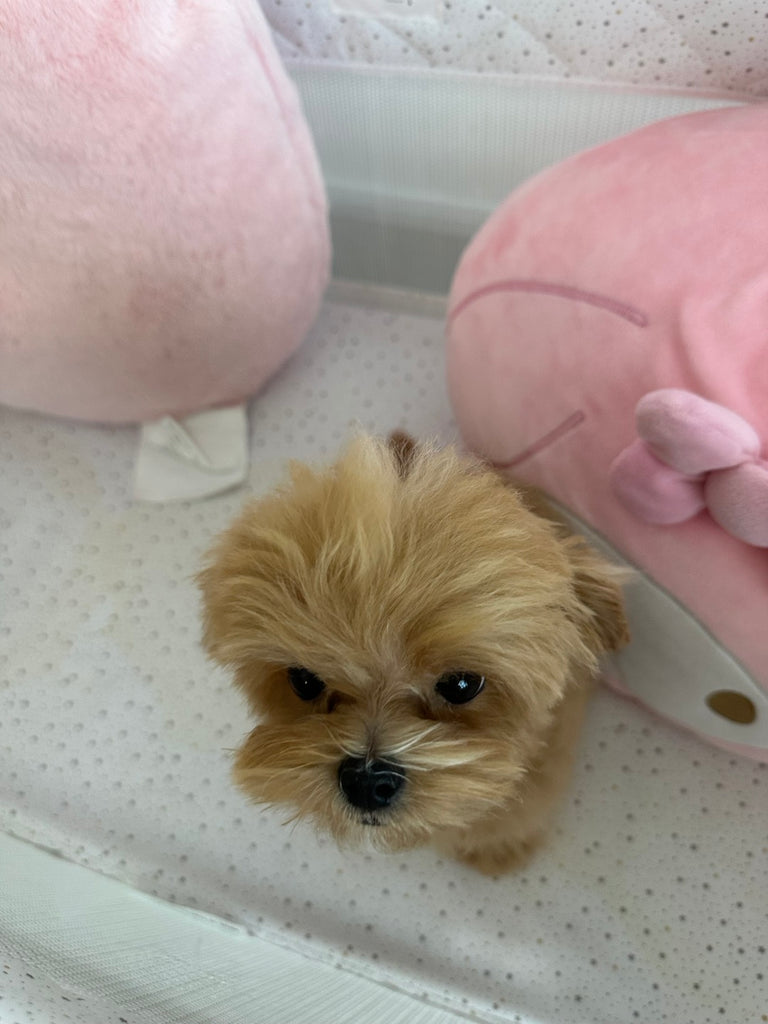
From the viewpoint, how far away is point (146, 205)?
1.04 meters

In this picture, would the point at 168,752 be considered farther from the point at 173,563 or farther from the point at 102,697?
the point at 173,563

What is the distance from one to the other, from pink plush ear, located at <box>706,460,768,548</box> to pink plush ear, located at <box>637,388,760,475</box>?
14mm

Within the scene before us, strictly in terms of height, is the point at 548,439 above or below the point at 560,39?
below

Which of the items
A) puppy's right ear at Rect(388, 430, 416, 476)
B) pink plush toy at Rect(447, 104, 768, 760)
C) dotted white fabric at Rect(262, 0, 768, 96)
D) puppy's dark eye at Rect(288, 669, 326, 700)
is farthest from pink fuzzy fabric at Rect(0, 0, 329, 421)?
puppy's dark eye at Rect(288, 669, 326, 700)

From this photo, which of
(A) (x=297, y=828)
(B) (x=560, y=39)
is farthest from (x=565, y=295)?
(A) (x=297, y=828)

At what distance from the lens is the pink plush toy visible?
30.9 inches

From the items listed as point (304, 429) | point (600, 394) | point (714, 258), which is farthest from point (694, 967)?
point (304, 429)

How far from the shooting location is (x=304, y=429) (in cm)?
137

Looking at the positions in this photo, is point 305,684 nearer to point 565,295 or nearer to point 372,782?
point 372,782

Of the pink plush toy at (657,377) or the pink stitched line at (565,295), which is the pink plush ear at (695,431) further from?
the pink stitched line at (565,295)

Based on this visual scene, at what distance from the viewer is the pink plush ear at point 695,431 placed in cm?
73

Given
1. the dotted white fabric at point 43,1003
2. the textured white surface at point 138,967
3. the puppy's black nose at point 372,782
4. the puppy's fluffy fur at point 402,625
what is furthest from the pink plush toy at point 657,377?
the dotted white fabric at point 43,1003

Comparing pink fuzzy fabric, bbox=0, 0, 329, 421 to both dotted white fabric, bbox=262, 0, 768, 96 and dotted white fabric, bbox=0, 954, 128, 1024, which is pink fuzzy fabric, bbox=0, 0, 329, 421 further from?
dotted white fabric, bbox=0, 954, 128, 1024

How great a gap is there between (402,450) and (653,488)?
0.83 feet
